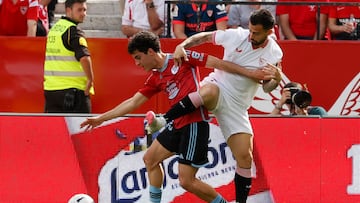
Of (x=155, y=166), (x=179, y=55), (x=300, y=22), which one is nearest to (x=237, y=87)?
(x=179, y=55)

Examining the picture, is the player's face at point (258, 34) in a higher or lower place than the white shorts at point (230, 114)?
higher

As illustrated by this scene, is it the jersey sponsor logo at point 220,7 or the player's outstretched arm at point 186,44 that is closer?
the player's outstretched arm at point 186,44

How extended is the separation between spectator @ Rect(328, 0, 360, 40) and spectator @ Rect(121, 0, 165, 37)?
213cm

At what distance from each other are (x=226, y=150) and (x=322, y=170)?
1.08 meters

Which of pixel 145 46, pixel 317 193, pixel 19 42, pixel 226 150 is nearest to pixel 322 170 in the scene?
pixel 317 193

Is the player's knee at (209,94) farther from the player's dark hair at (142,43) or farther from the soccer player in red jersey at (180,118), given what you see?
the player's dark hair at (142,43)

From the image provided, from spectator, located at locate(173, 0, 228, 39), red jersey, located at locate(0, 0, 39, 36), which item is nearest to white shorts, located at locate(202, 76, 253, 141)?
spectator, located at locate(173, 0, 228, 39)

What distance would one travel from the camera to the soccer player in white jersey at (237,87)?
1127cm

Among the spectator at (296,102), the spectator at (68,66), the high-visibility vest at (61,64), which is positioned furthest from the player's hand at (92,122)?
the spectator at (296,102)

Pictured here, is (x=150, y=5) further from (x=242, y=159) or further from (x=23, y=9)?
(x=242, y=159)

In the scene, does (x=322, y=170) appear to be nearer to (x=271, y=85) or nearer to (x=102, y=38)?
(x=271, y=85)

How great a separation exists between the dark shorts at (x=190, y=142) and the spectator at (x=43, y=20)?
4031 mm

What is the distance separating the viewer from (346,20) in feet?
48.1

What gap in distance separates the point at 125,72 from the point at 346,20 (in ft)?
9.27
